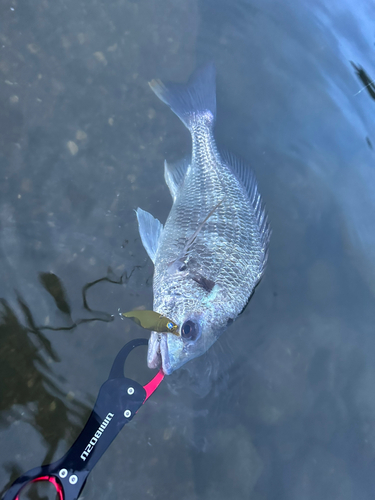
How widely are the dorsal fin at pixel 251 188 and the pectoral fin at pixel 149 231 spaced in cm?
103

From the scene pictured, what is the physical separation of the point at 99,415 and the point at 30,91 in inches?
122

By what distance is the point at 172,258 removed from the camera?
2850mm

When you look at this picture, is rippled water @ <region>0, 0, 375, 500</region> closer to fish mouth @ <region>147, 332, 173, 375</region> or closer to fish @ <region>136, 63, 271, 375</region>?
fish @ <region>136, 63, 271, 375</region>

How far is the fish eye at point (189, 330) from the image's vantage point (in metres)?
2.38

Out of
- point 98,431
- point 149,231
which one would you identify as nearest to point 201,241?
point 149,231

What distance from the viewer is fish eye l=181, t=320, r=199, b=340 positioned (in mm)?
2381

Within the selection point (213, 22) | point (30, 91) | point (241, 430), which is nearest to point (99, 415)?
point (241, 430)

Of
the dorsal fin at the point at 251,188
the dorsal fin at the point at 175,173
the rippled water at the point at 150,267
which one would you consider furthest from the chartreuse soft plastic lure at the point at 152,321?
the dorsal fin at the point at 175,173

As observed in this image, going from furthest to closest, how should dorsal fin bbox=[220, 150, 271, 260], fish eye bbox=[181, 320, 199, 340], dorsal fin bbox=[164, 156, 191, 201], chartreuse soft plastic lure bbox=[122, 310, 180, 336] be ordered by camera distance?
1. dorsal fin bbox=[164, 156, 191, 201]
2. dorsal fin bbox=[220, 150, 271, 260]
3. fish eye bbox=[181, 320, 199, 340]
4. chartreuse soft plastic lure bbox=[122, 310, 180, 336]

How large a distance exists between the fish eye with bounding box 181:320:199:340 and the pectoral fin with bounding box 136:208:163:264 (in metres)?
0.78

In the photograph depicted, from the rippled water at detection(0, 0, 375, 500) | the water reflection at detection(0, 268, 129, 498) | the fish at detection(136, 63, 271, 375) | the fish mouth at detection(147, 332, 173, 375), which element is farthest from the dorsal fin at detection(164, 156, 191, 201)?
the water reflection at detection(0, 268, 129, 498)

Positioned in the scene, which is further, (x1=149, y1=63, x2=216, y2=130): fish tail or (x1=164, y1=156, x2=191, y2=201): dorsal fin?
(x1=149, y1=63, x2=216, y2=130): fish tail

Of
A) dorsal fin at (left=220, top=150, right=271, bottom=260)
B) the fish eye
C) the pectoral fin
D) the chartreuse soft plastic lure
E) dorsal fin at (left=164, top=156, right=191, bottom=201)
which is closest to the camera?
the chartreuse soft plastic lure

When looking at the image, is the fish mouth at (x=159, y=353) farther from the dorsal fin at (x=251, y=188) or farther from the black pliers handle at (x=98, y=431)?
the dorsal fin at (x=251, y=188)
